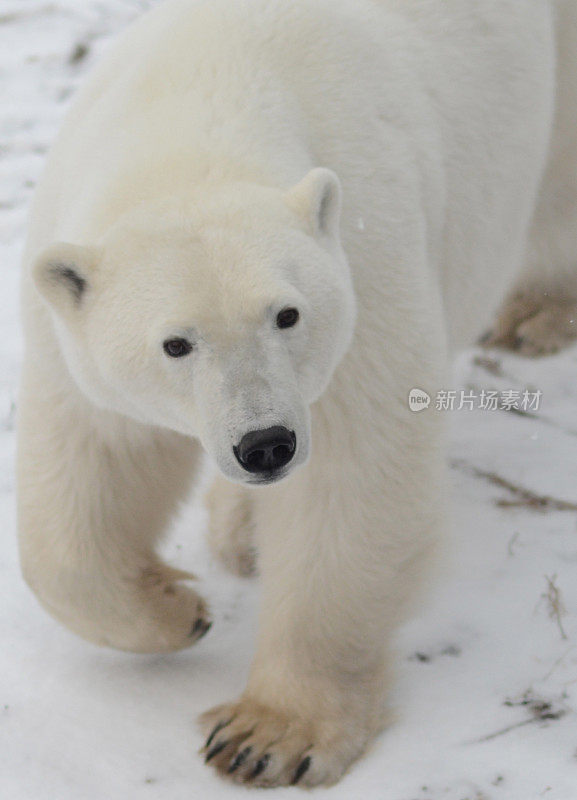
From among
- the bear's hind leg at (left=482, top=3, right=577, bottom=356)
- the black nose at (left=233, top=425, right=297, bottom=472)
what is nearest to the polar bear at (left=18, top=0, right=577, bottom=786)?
the black nose at (left=233, top=425, right=297, bottom=472)

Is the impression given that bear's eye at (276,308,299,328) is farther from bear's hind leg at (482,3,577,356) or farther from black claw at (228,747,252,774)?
bear's hind leg at (482,3,577,356)

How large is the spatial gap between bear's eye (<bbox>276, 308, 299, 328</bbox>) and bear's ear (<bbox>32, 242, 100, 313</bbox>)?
14.4 inches

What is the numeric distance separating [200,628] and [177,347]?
122cm

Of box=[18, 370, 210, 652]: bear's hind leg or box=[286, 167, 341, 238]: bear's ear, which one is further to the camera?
box=[18, 370, 210, 652]: bear's hind leg

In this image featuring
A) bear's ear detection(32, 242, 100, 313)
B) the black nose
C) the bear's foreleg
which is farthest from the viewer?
the bear's foreleg

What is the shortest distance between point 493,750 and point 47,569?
1.15 m

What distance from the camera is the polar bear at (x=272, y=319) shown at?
216cm

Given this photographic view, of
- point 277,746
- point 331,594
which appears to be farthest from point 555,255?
point 277,746

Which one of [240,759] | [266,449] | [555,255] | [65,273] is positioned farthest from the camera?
[555,255]

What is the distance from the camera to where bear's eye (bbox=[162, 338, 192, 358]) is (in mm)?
2115

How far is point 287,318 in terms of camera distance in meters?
2.16

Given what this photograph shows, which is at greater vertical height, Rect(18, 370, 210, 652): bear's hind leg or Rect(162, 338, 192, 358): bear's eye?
Rect(162, 338, 192, 358): bear's eye

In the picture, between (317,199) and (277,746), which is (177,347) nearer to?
(317,199)

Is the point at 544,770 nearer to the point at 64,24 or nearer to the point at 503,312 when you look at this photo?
the point at 503,312
